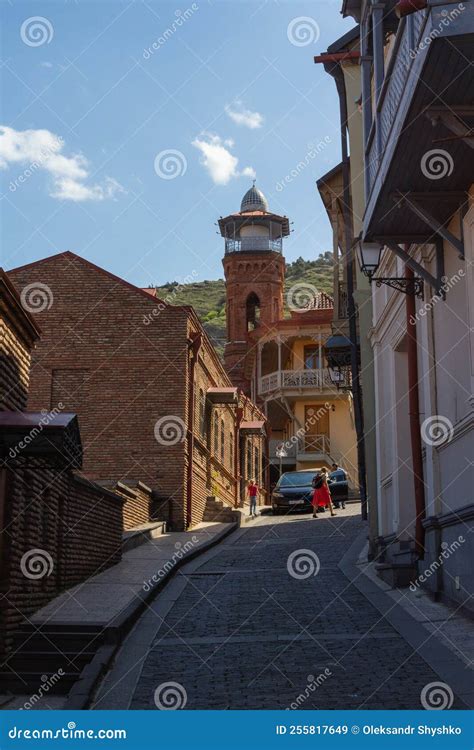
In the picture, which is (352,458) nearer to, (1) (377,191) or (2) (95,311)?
(2) (95,311)

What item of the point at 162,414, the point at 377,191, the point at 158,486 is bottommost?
the point at 158,486

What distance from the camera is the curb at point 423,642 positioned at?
6863 millimetres

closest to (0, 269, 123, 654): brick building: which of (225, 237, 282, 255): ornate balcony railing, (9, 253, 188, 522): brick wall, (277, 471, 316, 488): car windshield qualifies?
(9, 253, 188, 522): brick wall

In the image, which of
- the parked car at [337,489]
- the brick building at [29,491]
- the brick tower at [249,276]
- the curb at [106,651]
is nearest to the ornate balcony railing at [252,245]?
the brick tower at [249,276]

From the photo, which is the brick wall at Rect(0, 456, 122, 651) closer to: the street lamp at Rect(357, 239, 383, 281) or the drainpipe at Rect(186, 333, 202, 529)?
the street lamp at Rect(357, 239, 383, 281)

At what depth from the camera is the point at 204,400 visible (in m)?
28.2

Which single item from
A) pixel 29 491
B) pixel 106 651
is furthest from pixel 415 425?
pixel 106 651

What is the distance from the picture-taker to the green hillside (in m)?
113

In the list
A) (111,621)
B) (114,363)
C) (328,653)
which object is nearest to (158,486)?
(114,363)

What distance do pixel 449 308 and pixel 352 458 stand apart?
36.2 metres

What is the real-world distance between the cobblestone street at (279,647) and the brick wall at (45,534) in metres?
1.46

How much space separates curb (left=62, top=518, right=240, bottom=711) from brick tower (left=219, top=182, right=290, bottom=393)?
43007mm

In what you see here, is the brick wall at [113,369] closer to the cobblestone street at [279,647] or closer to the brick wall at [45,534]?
the brick wall at [45,534]

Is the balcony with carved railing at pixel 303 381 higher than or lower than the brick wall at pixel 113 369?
higher
